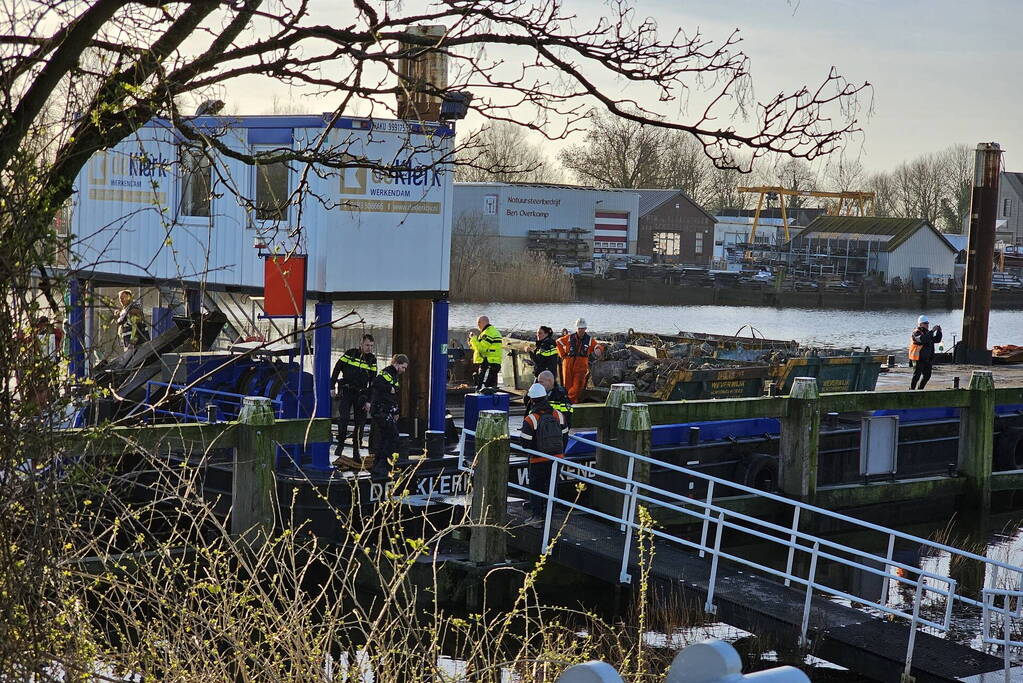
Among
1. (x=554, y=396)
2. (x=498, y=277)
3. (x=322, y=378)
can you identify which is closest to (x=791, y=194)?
(x=498, y=277)

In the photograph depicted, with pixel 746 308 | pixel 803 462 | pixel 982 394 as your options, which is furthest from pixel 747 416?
pixel 746 308

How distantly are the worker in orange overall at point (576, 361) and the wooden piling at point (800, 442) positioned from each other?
16.8 ft

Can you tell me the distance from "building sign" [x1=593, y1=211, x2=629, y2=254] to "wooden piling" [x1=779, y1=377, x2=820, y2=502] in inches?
2732

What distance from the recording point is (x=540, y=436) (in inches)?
503

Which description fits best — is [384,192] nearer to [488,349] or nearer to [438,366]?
[438,366]

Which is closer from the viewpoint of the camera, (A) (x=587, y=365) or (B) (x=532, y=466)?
(B) (x=532, y=466)

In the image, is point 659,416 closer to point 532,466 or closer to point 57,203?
point 532,466

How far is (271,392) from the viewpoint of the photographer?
14.8 m

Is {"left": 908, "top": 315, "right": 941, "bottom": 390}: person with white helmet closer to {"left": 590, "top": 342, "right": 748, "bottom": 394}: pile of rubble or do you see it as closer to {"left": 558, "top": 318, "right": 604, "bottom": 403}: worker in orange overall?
{"left": 590, "top": 342, "right": 748, "bottom": 394}: pile of rubble

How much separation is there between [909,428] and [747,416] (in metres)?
3.94

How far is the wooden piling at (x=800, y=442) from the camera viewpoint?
1534 centimetres

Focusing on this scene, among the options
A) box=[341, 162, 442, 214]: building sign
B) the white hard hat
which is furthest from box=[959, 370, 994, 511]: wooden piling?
box=[341, 162, 442, 214]: building sign

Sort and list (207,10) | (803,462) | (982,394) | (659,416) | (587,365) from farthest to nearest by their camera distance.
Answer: (587,365), (982,394), (803,462), (659,416), (207,10)

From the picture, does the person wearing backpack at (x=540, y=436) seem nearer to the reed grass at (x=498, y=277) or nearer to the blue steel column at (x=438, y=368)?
the blue steel column at (x=438, y=368)
